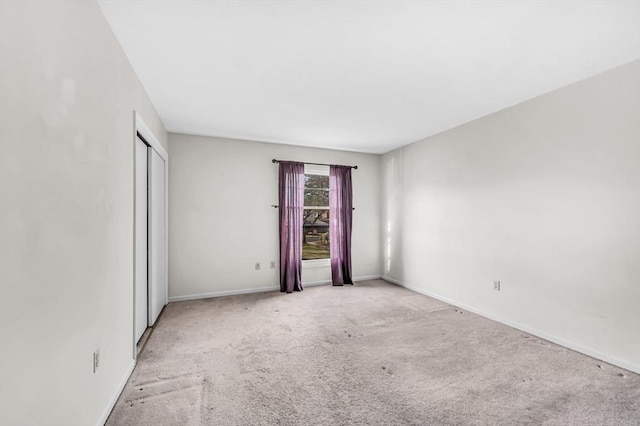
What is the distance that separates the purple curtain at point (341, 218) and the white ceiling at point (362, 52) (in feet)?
5.69

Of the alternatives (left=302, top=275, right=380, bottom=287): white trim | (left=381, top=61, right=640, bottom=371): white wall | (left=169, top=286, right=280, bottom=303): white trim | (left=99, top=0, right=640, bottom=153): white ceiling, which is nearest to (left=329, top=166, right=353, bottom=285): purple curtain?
(left=302, top=275, right=380, bottom=287): white trim

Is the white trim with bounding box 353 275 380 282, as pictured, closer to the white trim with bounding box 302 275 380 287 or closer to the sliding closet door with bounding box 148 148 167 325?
the white trim with bounding box 302 275 380 287

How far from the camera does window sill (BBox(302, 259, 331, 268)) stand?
4.96m

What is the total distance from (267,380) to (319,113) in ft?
8.92

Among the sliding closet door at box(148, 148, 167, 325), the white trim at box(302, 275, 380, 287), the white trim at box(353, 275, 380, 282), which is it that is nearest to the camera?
the sliding closet door at box(148, 148, 167, 325)

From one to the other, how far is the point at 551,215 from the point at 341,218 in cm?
294

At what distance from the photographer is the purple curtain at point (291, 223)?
4598 mm

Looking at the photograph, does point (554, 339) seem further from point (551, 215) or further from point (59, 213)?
point (59, 213)

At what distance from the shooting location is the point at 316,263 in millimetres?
5027

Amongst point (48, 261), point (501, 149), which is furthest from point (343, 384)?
point (501, 149)

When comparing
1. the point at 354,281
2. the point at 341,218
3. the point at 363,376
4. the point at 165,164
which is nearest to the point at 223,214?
the point at 165,164

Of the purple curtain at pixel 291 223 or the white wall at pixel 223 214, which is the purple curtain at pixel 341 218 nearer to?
the white wall at pixel 223 214

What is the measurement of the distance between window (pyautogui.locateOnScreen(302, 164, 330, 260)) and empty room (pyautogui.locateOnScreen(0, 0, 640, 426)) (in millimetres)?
908

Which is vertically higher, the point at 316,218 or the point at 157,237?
the point at 316,218
